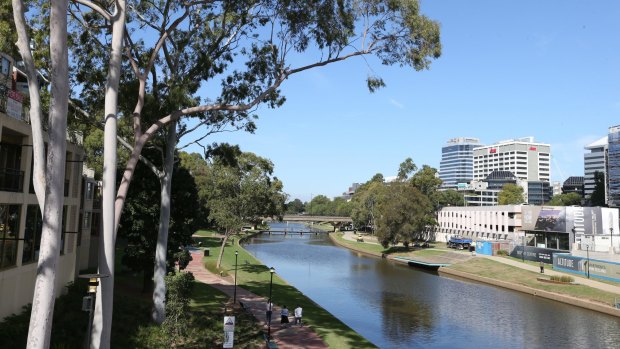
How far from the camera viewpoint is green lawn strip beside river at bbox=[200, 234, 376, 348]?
1010 inches

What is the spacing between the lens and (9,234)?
19.1m

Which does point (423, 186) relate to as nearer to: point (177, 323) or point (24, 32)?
point (177, 323)

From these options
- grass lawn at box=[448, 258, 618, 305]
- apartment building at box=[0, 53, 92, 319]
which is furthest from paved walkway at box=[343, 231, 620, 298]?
apartment building at box=[0, 53, 92, 319]

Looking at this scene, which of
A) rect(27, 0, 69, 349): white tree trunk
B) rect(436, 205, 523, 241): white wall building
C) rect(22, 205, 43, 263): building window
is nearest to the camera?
rect(27, 0, 69, 349): white tree trunk

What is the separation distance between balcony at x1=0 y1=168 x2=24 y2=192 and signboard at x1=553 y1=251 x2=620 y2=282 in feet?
166

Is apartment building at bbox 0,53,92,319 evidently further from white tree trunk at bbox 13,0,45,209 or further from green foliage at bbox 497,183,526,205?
green foliage at bbox 497,183,526,205

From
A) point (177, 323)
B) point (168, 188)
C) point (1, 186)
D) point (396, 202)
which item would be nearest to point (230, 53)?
point (168, 188)

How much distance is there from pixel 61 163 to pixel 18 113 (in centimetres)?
1161

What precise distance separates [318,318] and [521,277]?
102 feet

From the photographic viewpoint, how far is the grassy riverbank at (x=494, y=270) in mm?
42562

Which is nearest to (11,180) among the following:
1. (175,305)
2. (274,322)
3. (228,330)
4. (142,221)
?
(175,305)

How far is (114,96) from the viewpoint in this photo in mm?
13883

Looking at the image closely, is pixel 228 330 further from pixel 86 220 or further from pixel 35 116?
pixel 86 220

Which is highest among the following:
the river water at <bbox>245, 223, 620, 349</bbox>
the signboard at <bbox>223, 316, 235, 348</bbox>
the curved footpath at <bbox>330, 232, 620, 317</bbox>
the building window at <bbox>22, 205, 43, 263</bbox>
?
the building window at <bbox>22, 205, 43, 263</bbox>
